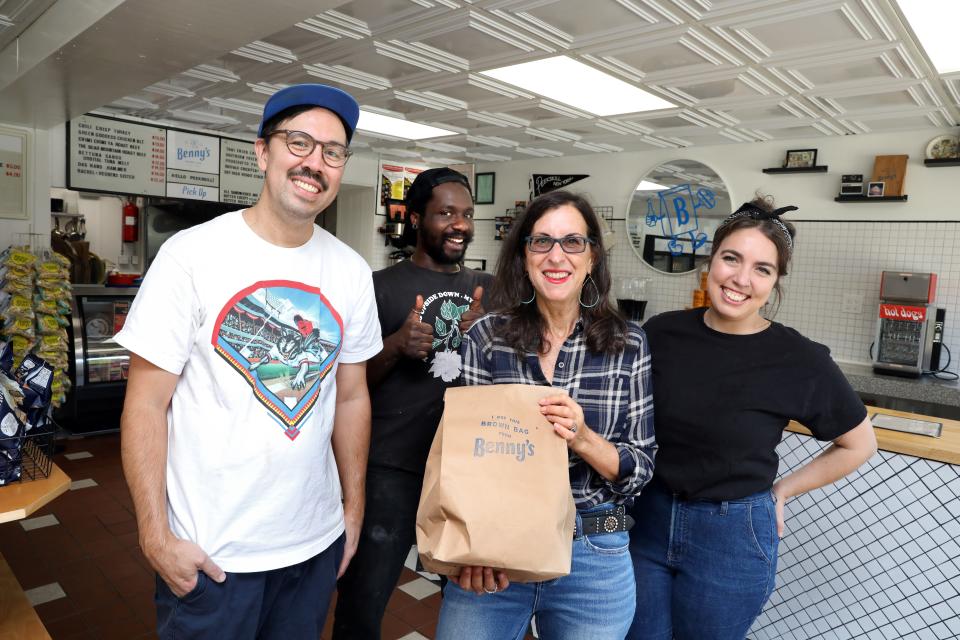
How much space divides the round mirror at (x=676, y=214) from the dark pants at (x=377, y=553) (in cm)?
516

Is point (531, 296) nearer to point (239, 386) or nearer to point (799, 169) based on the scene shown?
point (239, 386)

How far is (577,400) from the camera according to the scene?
1.39 m

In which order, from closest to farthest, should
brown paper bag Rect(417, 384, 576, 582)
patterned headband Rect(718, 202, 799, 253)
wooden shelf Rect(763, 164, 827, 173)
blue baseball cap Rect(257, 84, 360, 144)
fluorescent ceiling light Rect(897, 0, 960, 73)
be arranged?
brown paper bag Rect(417, 384, 576, 582) → blue baseball cap Rect(257, 84, 360, 144) → patterned headband Rect(718, 202, 799, 253) → fluorescent ceiling light Rect(897, 0, 960, 73) → wooden shelf Rect(763, 164, 827, 173)

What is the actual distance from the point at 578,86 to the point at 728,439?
3.50 m

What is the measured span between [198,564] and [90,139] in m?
5.85

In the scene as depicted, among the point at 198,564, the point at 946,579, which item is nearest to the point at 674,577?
the point at 198,564

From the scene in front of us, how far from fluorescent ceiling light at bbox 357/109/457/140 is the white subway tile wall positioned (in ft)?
11.3

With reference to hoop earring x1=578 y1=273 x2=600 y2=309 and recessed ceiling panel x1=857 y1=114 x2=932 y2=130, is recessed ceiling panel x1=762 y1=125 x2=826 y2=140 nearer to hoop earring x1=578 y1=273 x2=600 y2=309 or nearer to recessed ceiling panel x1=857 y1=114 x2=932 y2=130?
recessed ceiling panel x1=857 y1=114 x2=932 y2=130

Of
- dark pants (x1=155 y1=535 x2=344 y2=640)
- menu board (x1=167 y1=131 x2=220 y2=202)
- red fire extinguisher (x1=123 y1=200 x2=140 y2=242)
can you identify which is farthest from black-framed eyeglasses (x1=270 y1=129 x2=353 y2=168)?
red fire extinguisher (x1=123 y1=200 x2=140 y2=242)

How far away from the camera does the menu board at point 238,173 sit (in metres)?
6.66

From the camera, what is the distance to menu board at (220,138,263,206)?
666 centimetres

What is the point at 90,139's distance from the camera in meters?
5.88

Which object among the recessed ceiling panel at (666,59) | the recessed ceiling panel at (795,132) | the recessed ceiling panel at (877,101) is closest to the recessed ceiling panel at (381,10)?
the recessed ceiling panel at (666,59)

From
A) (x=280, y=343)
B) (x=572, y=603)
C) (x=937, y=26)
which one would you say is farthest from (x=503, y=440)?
(x=937, y=26)
